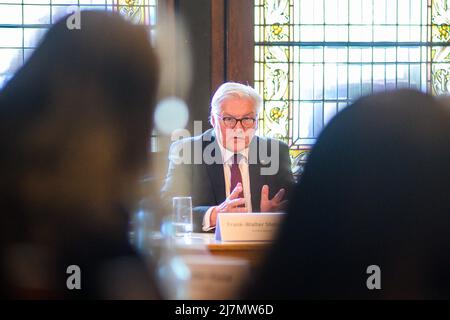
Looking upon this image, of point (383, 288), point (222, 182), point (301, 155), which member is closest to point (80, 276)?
point (383, 288)

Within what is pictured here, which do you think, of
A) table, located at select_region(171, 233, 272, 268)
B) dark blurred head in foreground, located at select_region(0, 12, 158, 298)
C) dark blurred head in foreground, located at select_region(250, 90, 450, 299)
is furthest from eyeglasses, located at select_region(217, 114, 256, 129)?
dark blurred head in foreground, located at select_region(250, 90, 450, 299)

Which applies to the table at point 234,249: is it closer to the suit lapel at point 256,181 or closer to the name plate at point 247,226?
the name plate at point 247,226

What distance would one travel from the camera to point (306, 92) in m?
6.18

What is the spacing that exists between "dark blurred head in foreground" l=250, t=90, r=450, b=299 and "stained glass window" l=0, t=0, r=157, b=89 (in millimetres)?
4677

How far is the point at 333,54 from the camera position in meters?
6.21

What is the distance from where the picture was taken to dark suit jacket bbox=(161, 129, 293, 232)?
16.0 ft

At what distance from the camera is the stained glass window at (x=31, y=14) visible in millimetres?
6016

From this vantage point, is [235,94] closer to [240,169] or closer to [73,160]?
[240,169]

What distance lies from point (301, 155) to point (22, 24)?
2336 mm

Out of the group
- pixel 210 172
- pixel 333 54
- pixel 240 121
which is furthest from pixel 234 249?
pixel 333 54

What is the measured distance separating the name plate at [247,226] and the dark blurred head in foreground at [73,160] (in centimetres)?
205

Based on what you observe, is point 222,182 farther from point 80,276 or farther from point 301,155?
point 80,276

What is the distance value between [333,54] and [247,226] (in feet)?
9.24

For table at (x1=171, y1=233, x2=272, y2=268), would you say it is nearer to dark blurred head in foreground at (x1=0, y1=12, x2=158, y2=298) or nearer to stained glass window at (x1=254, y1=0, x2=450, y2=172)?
dark blurred head in foreground at (x1=0, y1=12, x2=158, y2=298)
